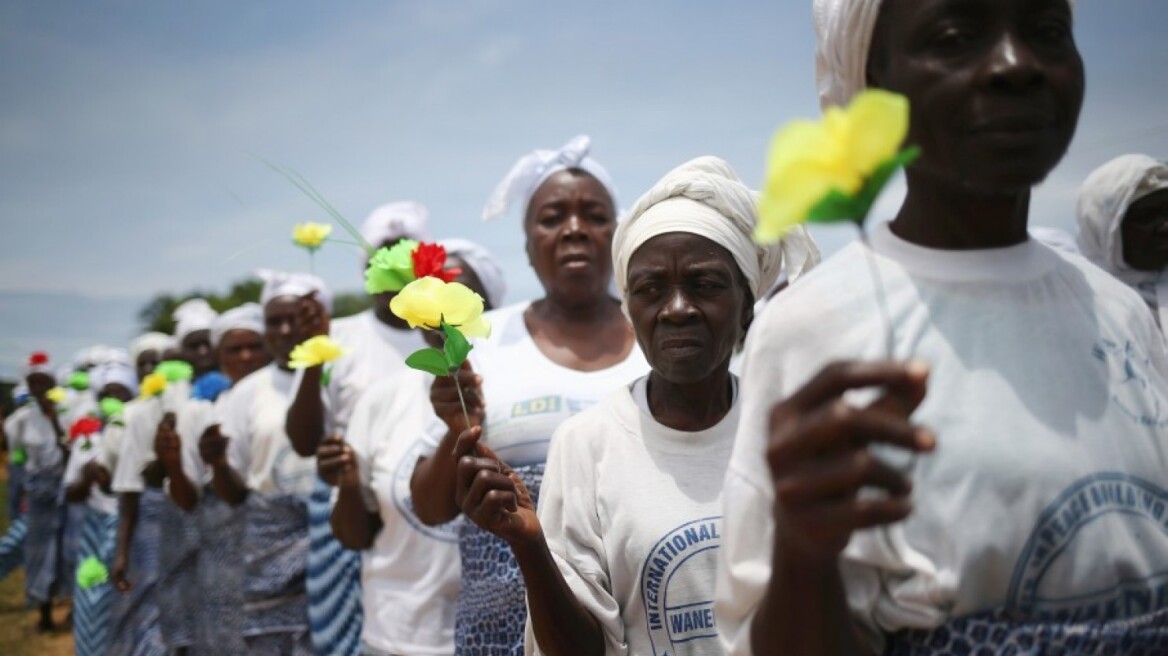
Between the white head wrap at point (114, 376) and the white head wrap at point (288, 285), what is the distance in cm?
610

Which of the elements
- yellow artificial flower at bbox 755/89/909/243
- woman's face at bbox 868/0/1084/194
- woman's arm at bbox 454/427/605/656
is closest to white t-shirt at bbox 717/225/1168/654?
woman's face at bbox 868/0/1084/194

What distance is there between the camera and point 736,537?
1499 mm

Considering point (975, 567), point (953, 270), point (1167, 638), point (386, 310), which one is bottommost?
point (1167, 638)

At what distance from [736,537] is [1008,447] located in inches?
16.4

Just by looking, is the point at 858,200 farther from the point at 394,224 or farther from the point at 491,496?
the point at 394,224

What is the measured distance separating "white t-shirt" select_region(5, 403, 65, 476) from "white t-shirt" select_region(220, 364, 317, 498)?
803 cm

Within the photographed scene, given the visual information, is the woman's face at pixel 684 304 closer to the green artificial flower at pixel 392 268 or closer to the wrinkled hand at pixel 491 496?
the wrinkled hand at pixel 491 496

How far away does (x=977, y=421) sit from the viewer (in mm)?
1456

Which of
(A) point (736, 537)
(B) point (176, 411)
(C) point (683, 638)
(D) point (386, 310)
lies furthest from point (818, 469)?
(B) point (176, 411)

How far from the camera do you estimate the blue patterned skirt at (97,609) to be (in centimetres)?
871

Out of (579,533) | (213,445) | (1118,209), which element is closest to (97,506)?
(213,445)

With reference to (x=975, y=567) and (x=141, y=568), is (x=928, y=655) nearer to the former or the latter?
(x=975, y=567)

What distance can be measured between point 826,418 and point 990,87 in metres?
0.62

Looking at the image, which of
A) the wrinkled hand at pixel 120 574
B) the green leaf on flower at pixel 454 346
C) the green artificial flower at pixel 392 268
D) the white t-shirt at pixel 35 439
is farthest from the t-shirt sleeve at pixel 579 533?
the white t-shirt at pixel 35 439
